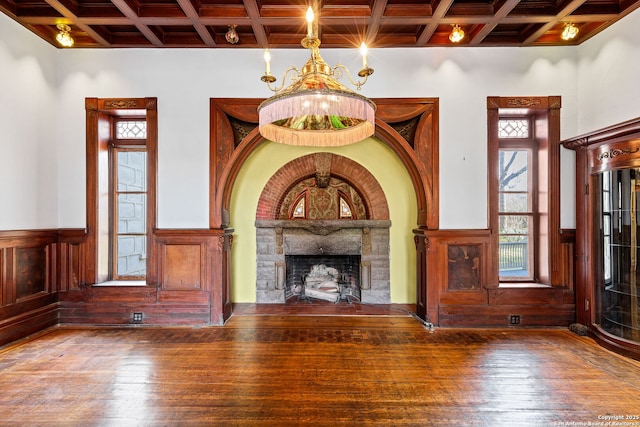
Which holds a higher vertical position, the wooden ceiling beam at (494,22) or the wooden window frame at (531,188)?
the wooden ceiling beam at (494,22)

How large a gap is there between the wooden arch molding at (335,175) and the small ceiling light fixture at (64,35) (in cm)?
277

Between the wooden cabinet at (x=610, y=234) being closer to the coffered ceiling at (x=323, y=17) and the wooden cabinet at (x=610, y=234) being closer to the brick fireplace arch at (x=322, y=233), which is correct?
the coffered ceiling at (x=323, y=17)

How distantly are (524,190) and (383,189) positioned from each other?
179cm

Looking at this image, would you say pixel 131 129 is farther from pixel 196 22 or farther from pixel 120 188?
pixel 196 22

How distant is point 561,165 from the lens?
4.00m

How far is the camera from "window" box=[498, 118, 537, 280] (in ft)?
14.1

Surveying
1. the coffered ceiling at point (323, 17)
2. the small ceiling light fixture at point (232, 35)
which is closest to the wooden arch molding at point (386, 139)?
the small ceiling light fixture at point (232, 35)

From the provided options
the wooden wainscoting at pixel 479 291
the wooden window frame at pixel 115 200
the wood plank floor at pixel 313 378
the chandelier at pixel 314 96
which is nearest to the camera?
the chandelier at pixel 314 96

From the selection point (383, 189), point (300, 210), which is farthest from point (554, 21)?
point (300, 210)

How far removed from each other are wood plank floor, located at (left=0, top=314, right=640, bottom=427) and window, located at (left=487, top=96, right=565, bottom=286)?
0.77m

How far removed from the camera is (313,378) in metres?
2.71

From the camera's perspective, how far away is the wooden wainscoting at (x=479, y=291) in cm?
399

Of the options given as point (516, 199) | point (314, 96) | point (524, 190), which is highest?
point (314, 96)

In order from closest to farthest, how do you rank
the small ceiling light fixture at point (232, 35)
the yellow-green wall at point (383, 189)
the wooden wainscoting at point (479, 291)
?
the small ceiling light fixture at point (232, 35) → the wooden wainscoting at point (479, 291) → the yellow-green wall at point (383, 189)
